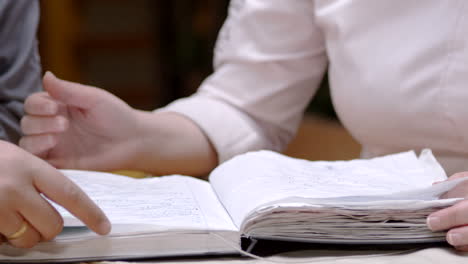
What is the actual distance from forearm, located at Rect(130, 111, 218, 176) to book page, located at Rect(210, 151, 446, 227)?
0.21 metres

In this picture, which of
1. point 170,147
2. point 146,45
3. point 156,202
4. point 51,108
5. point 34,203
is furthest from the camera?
point 146,45

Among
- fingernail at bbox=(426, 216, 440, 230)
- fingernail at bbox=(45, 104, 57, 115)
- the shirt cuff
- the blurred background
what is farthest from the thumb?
the blurred background

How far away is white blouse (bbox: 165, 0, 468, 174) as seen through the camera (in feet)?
2.49

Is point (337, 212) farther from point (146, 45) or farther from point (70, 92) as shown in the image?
point (146, 45)

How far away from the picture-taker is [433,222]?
1.68 feet

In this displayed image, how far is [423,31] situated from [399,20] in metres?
0.05

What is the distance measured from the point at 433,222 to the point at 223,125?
501 millimetres

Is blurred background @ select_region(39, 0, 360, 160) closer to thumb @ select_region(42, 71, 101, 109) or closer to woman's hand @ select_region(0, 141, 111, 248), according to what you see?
thumb @ select_region(42, 71, 101, 109)

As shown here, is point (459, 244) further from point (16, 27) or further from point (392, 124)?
point (16, 27)

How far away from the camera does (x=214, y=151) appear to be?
971 millimetres

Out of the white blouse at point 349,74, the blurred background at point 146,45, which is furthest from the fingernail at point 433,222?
the blurred background at point 146,45

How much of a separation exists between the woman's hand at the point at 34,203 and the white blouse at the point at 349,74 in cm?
45

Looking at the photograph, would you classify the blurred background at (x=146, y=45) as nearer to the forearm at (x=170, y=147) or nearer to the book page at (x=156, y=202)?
the forearm at (x=170, y=147)

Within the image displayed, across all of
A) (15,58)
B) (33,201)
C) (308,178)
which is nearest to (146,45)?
(15,58)
